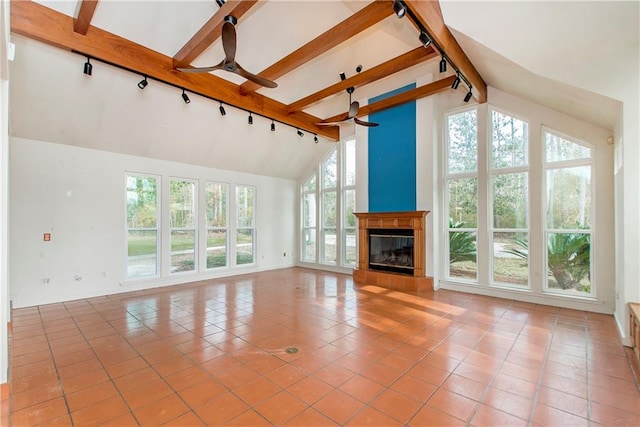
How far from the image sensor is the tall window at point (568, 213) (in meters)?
4.67

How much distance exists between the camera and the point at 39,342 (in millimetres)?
3449

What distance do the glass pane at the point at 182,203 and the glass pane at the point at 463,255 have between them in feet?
19.4

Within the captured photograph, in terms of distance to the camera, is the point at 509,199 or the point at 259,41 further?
the point at 509,199

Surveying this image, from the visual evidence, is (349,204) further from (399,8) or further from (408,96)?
(399,8)

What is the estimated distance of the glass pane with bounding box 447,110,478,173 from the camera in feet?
19.0

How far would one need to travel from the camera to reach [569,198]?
15.8 feet

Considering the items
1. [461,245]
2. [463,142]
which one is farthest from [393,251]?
[463,142]

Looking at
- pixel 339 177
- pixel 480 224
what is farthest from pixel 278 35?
pixel 480 224

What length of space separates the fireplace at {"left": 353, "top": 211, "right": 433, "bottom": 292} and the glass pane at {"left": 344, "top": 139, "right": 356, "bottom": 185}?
54.6 inches

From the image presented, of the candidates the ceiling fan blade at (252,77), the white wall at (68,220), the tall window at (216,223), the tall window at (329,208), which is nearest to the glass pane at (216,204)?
the tall window at (216,223)

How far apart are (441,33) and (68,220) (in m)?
6.70

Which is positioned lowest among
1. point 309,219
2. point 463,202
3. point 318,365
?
point 318,365

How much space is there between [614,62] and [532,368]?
10.7 ft

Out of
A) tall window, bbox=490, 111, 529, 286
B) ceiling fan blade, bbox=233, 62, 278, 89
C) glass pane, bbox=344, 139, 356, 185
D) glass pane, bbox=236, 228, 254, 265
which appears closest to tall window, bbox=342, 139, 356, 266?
glass pane, bbox=344, 139, 356, 185
